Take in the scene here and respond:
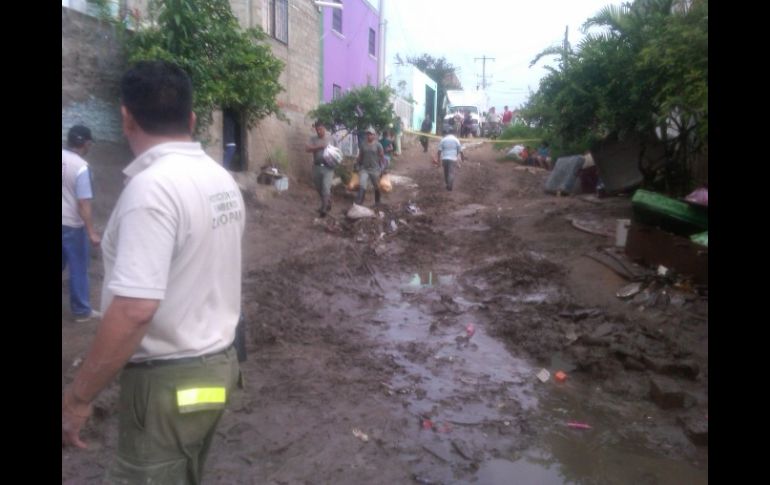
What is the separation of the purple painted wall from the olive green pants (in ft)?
56.6

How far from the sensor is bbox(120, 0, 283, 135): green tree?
31.6ft

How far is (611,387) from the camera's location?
5.45 metres

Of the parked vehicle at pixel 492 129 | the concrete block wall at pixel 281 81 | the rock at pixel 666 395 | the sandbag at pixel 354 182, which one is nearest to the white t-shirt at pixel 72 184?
the concrete block wall at pixel 281 81

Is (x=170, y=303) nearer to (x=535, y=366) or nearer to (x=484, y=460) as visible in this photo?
(x=484, y=460)

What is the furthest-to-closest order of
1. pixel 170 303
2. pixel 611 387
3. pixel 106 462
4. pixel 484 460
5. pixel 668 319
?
1. pixel 668 319
2. pixel 611 387
3. pixel 484 460
4. pixel 106 462
5. pixel 170 303

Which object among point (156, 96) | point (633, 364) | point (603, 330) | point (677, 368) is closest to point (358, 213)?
point (603, 330)

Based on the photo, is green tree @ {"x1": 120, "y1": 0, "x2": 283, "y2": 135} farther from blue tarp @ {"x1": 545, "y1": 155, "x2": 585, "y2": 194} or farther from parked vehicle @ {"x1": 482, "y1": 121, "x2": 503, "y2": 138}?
parked vehicle @ {"x1": 482, "y1": 121, "x2": 503, "y2": 138}

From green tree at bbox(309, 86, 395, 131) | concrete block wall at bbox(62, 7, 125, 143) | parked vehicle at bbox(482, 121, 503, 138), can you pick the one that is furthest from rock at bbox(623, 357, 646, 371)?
parked vehicle at bbox(482, 121, 503, 138)

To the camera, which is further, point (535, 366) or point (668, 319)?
point (668, 319)
